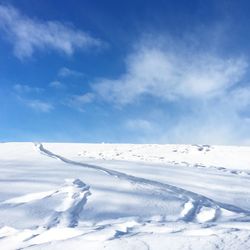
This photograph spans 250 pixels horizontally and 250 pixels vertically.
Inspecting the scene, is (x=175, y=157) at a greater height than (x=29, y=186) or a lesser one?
greater

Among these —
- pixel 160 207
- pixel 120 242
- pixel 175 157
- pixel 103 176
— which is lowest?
pixel 120 242

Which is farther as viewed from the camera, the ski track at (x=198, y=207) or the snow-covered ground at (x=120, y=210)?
the ski track at (x=198, y=207)

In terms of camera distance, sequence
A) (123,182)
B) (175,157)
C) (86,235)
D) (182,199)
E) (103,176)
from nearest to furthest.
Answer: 1. (86,235)
2. (182,199)
3. (123,182)
4. (103,176)
5. (175,157)

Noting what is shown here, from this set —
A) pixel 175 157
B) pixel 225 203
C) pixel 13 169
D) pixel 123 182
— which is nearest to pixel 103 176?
pixel 123 182

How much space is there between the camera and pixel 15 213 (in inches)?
185

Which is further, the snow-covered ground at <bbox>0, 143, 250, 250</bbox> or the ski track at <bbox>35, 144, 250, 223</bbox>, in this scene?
the ski track at <bbox>35, 144, 250, 223</bbox>

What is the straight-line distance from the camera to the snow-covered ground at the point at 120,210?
3.83m

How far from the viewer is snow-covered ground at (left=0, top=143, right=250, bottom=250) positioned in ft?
12.6

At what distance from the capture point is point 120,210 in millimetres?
5074

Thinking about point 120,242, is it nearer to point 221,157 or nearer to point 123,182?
point 123,182

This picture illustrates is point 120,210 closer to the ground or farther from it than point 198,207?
closer to the ground

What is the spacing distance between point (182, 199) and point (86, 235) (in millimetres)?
2367

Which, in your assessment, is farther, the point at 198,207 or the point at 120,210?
the point at 198,207

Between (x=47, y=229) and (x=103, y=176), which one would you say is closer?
(x=47, y=229)
